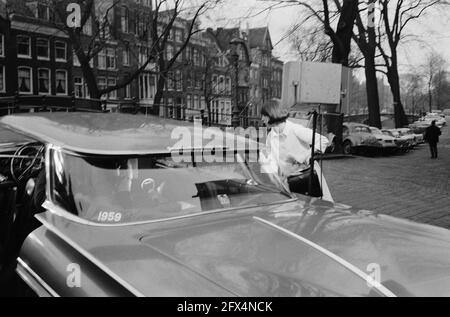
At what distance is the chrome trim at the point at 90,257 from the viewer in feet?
5.87

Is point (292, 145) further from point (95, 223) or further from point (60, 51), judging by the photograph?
point (60, 51)

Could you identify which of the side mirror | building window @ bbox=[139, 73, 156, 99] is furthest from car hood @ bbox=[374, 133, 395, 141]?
building window @ bbox=[139, 73, 156, 99]

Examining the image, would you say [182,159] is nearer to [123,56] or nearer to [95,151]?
[95,151]

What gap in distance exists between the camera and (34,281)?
232 centimetres

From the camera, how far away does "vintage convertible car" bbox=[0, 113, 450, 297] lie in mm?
1834

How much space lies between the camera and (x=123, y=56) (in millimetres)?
48656

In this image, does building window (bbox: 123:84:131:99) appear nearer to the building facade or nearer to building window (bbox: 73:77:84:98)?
the building facade

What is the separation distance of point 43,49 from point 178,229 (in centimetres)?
4209

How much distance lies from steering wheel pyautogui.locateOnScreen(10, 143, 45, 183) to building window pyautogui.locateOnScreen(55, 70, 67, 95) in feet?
132

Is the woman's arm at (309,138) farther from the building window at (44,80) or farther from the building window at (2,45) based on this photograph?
the building window at (44,80)

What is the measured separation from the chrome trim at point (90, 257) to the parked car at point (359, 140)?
760 inches

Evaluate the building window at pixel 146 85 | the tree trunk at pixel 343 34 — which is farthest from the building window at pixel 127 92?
the tree trunk at pixel 343 34

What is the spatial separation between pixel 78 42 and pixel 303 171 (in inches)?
814

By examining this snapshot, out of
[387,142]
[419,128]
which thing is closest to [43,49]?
[387,142]
